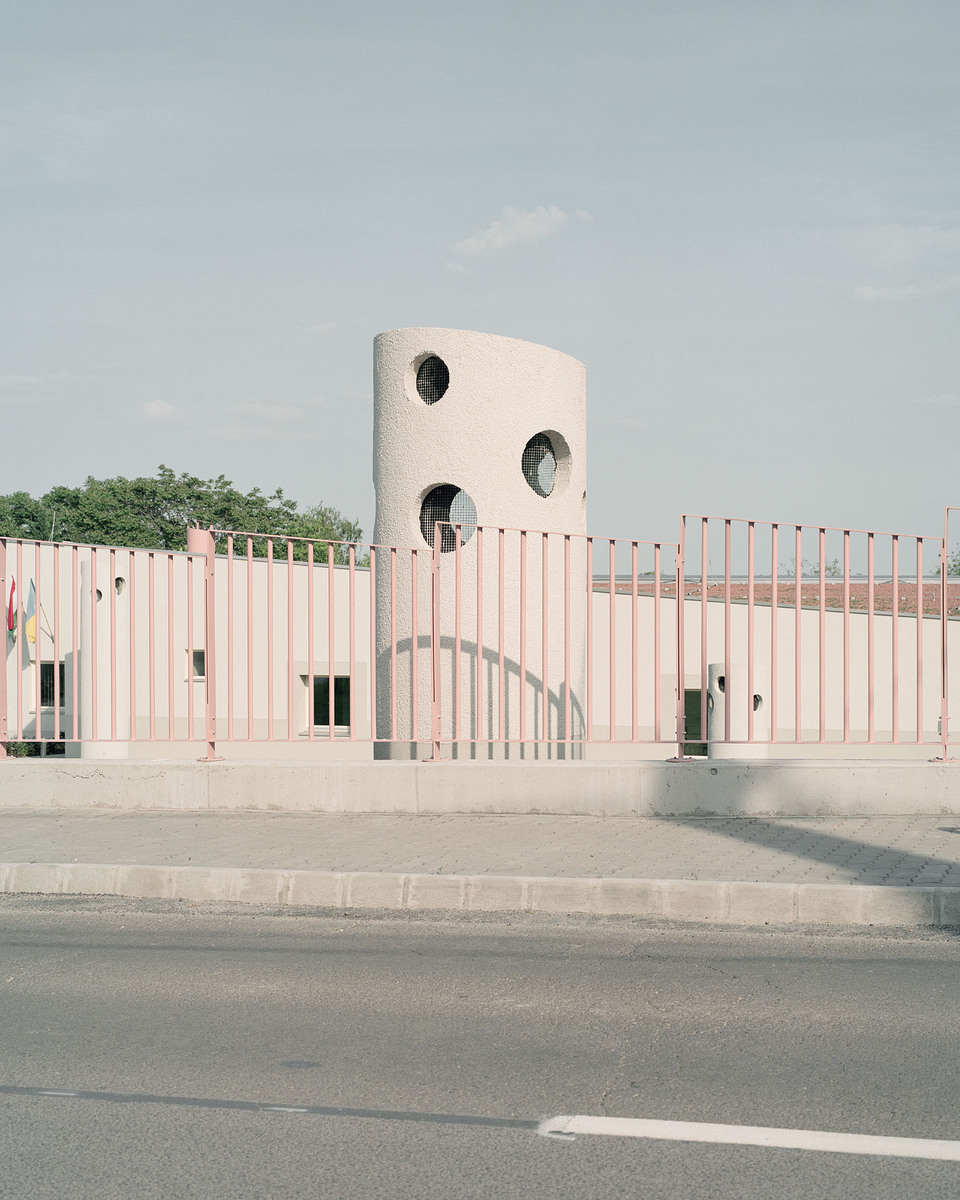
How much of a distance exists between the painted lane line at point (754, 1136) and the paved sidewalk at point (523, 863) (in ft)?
10.5

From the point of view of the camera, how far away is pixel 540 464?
40.2ft

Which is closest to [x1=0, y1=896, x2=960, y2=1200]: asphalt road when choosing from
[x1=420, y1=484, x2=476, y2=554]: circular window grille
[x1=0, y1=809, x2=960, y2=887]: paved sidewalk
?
[x1=0, y1=809, x2=960, y2=887]: paved sidewalk

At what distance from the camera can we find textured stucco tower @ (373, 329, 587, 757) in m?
11.5

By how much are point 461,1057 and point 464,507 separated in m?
7.81

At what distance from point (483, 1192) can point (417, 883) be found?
4028 mm

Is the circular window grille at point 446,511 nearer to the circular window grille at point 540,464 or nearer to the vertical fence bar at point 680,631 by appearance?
the circular window grille at point 540,464

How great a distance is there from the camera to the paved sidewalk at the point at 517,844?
751 cm

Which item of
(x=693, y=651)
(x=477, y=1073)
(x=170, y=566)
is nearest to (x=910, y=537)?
(x=170, y=566)

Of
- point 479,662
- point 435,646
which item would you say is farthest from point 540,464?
point 435,646

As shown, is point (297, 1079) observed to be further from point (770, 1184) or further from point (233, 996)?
point (770, 1184)

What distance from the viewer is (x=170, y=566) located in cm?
1016

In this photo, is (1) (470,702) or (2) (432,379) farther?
(2) (432,379)

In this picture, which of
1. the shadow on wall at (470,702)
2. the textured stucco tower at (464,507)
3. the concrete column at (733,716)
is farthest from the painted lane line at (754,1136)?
the concrete column at (733,716)

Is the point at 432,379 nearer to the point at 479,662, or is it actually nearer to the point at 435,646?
the point at 479,662
